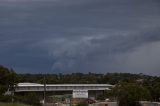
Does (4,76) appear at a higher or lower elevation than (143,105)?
higher

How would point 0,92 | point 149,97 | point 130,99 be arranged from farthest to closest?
point 149,97, point 130,99, point 0,92

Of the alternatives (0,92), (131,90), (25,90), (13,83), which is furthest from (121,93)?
(25,90)

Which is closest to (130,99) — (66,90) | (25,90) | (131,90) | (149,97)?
(131,90)

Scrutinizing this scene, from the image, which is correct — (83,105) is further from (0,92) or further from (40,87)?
(40,87)

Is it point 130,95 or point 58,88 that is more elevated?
point 58,88

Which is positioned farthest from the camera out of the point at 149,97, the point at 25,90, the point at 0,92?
the point at 25,90

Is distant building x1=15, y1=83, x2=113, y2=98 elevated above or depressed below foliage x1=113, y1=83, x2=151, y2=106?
above

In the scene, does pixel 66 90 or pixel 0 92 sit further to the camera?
pixel 66 90

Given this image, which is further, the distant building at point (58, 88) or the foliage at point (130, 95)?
the distant building at point (58, 88)

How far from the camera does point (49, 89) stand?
187000 mm

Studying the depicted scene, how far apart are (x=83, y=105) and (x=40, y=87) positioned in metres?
62.7

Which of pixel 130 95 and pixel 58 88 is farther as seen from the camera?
pixel 58 88

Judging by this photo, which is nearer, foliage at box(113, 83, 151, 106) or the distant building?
foliage at box(113, 83, 151, 106)

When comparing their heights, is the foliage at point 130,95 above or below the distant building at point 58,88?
below
